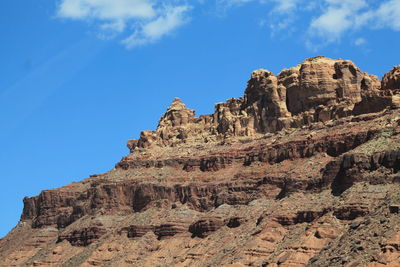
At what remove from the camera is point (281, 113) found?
162m

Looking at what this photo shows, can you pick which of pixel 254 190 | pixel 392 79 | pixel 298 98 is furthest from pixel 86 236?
pixel 392 79

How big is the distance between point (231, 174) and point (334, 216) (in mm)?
36030

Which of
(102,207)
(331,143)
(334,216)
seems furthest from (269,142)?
(334,216)

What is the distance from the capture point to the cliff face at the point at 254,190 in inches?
4510

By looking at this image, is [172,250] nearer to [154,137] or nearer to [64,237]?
[64,237]

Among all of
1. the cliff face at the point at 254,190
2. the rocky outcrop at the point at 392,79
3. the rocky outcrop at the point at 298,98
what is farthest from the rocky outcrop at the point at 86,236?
the rocky outcrop at the point at 392,79

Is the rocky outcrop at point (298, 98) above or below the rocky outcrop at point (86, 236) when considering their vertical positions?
above

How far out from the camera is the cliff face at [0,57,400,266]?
115 metres

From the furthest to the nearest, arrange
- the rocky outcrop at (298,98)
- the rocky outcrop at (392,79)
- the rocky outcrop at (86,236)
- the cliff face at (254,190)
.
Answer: the rocky outcrop at (86,236) → the rocky outcrop at (298,98) → the rocky outcrop at (392,79) → the cliff face at (254,190)

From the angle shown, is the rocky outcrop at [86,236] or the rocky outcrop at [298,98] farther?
the rocky outcrop at [86,236]

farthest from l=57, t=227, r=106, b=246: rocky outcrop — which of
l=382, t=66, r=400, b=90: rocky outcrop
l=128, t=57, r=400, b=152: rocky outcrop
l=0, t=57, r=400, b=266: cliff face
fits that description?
l=382, t=66, r=400, b=90: rocky outcrop

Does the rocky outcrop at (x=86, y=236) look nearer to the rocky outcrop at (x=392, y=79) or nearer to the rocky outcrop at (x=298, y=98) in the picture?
the rocky outcrop at (x=298, y=98)

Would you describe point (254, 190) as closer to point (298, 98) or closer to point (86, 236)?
point (298, 98)

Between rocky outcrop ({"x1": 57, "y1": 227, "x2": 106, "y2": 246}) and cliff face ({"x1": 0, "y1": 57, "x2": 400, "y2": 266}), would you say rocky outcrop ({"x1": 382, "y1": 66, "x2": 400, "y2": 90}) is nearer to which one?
cliff face ({"x1": 0, "y1": 57, "x2": 400, "y2": 266})
